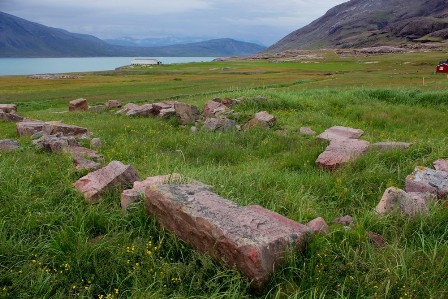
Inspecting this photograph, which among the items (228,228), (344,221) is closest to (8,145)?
(228,228)

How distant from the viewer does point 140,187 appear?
22.9ft

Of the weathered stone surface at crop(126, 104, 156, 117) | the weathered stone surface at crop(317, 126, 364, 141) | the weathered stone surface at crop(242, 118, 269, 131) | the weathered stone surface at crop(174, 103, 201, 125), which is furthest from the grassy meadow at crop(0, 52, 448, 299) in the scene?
the weathered stone surface at crop(126, 104, 156, 117)

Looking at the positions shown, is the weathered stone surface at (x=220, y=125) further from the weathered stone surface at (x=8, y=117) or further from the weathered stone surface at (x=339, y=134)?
the weathered stone surface at (x=8, y=117)

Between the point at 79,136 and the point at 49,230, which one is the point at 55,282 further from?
the point at 79,136

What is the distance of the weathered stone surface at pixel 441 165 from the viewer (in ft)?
28.6

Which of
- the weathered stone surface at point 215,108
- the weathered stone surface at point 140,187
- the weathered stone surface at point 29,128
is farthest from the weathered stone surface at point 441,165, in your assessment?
the weathered stone surface at point 29,128

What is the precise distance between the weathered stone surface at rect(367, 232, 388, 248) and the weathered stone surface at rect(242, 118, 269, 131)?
9650mm

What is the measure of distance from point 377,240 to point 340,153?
4890mm

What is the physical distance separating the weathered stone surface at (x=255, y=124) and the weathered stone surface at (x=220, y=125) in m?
0.52

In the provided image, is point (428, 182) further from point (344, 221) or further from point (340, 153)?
point (340, 153)

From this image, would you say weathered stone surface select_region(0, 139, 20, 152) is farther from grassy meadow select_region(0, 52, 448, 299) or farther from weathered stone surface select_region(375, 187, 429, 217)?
weathered stone surface select_region(375, 187, 429, 217)

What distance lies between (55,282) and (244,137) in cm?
976

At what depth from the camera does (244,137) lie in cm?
1395

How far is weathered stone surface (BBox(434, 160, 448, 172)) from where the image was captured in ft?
28.6
